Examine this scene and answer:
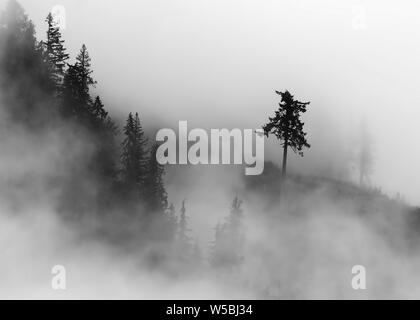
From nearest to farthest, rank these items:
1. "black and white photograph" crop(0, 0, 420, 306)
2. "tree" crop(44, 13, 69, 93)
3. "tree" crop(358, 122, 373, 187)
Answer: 1. "black and white photograph" crop(0, 0, 420, 306)
2. "tree" crop(44, 13, 69, 93)
3. "tree" crop(358, 122, 373, 187)

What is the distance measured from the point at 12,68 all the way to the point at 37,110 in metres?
3.77

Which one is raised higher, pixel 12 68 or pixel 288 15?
pixel 288 15

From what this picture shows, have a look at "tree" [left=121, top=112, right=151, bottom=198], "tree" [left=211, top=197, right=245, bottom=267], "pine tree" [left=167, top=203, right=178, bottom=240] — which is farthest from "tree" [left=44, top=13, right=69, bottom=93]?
"tree" [left=211, top=197, right=245, bottom=267]

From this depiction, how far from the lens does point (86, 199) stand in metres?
44.6

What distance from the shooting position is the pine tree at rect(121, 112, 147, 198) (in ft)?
146

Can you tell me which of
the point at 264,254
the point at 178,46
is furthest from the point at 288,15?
the point at 264,254

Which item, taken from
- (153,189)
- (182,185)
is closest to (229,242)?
(153,189)

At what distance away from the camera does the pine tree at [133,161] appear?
1747 inches

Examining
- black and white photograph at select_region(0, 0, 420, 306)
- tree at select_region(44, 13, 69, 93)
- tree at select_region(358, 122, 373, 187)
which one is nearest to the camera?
black and white photograph at select_region(0, 0, 420, 306)

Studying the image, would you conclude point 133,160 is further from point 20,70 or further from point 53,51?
point 53,51

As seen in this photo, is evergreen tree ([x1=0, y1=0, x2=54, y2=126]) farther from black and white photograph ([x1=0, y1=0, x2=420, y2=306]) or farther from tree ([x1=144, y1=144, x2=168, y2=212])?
tree ([x1=144, y1=144, x2=168, y2=212])

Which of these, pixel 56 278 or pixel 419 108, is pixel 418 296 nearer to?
pixel 56 278

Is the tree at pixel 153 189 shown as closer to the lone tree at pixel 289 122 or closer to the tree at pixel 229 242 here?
the tree at pixel 229 242

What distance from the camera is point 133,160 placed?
44.8 metres
